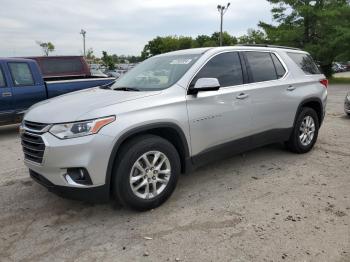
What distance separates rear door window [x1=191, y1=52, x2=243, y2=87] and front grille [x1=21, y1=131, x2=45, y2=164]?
1.90m

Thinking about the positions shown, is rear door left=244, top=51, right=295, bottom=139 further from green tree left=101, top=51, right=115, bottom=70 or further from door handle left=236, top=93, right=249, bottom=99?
green tree left=101, top=51, right=115, bottom=70

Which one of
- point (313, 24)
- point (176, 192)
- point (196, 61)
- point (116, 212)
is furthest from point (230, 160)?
point (313, 24)

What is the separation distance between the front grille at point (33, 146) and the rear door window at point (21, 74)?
16.0ft

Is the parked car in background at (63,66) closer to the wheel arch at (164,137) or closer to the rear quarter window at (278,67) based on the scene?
the rear quarter window at (278,67)

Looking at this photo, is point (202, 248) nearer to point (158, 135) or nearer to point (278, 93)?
point (158, 135)

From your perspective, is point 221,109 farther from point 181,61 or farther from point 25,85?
point 25,85

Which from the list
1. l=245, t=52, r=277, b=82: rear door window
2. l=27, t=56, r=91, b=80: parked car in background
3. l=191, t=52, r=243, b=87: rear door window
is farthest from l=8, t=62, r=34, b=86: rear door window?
l=245, t=52, r=277, b=82: rear door window

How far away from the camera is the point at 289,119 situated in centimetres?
545

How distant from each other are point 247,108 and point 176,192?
143 centimetres

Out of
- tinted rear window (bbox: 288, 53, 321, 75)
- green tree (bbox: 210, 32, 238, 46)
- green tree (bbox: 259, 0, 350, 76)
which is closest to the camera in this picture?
tinted rear window (bbox: 288, 53, 321, 75)

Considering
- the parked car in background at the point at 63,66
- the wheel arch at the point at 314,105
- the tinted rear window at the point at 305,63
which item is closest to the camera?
the wheel arch at the point at 314,105

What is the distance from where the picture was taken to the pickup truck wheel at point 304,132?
18.6 feet

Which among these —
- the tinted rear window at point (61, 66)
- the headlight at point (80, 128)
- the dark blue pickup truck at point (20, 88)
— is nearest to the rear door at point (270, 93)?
the headlight at point (80, 128)

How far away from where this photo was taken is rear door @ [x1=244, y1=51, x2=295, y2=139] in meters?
4.88
